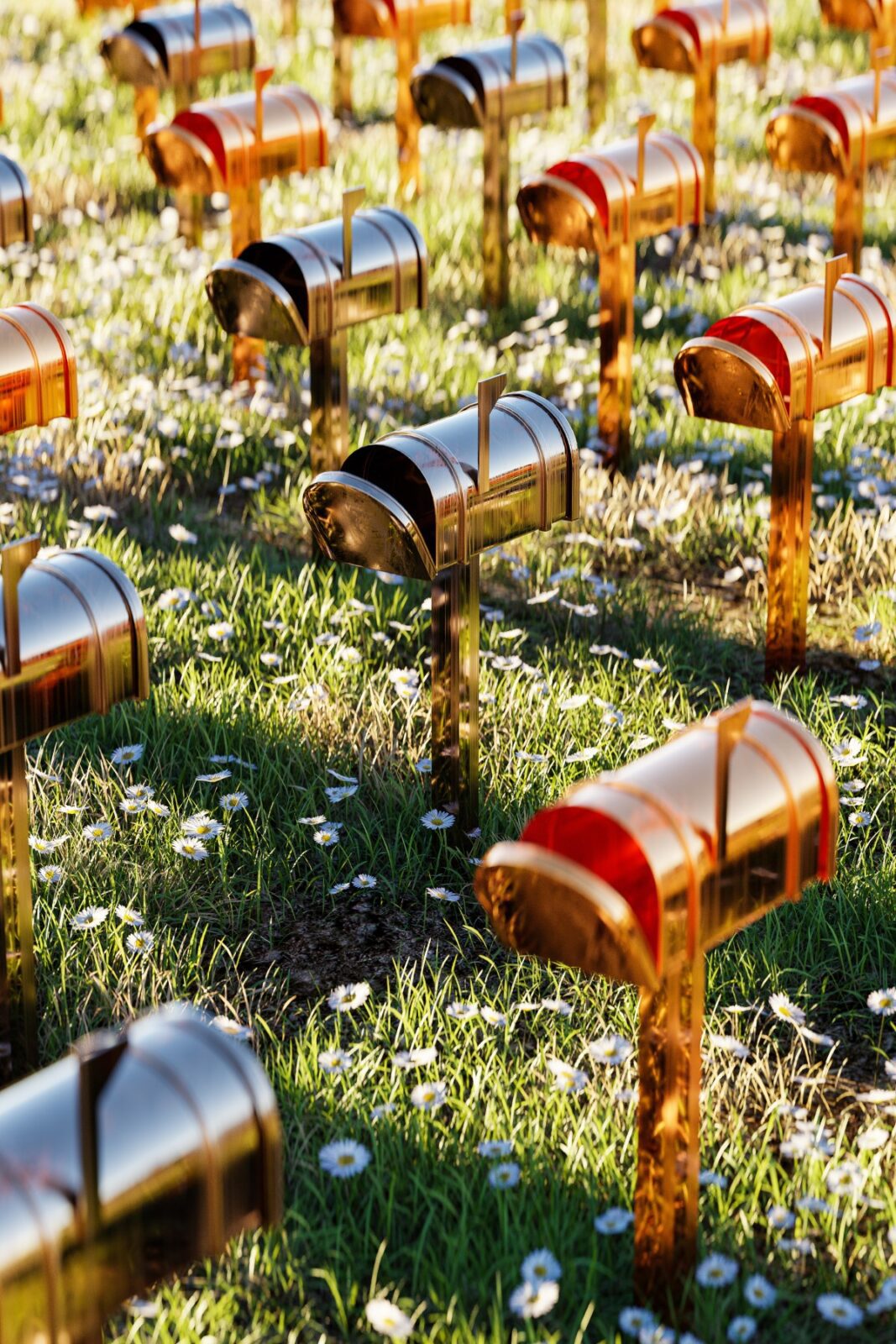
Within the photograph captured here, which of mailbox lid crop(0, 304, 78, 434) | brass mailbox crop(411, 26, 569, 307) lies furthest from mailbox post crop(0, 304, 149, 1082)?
brass mailbox crop(411, 26, 569, 307)

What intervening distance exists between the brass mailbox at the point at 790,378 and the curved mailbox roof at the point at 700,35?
140 inches

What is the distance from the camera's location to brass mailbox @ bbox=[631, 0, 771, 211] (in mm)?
7828

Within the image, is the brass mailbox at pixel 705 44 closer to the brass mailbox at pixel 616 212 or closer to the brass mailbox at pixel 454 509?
the brass mailbox at pixel 616 212

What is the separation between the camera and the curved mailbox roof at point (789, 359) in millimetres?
4332

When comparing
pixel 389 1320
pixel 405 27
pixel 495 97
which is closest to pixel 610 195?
pixel 495 97

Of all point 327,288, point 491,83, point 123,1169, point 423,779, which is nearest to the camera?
point 123,1169

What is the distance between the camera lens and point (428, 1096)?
10.1 feet

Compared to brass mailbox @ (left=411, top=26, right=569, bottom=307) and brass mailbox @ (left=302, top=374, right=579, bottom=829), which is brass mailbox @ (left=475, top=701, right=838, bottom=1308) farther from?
brass mailbox @ (left=411, top=26, right=569, bottom=307)

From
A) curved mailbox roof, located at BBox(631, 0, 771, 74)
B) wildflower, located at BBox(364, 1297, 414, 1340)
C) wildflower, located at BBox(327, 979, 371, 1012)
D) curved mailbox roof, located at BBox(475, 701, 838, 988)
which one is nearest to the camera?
curved mailbox roof, located at BBox(475, 701, 838, 988)

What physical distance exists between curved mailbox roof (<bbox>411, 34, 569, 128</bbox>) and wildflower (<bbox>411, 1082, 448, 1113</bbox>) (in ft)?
15.4

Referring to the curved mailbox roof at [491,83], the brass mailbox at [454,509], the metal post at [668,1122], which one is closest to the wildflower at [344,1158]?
the metal post at [668,1122]

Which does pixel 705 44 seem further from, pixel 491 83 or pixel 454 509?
pixel 454 509

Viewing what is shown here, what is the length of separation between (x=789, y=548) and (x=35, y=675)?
2.15 m

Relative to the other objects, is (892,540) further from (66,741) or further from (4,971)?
(4,971)
